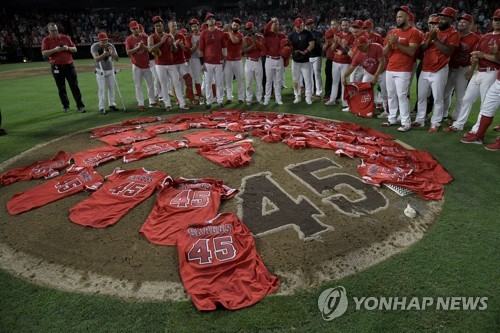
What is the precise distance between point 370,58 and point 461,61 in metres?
2.06

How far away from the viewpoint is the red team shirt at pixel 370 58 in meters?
8.38

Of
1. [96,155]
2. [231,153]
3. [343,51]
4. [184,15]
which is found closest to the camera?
[231,153]

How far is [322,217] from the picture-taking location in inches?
171

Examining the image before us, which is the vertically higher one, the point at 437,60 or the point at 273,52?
the point at 273,52

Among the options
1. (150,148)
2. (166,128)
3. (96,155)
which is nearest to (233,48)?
(166,128)

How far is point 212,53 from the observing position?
31.6ft

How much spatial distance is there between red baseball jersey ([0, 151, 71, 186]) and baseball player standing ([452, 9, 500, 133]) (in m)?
8.30

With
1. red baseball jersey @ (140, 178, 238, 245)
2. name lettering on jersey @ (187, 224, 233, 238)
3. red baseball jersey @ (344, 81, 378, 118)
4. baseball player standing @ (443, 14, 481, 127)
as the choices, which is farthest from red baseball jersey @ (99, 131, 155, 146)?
baseball player standing @ (443, 14, 481, 127)

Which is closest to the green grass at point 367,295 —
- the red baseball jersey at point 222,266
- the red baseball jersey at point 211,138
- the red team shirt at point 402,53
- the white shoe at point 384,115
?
the red baseball jersey at point 222,266

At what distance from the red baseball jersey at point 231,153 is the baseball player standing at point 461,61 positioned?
471 centimetres

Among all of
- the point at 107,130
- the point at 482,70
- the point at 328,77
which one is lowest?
the point at 107,130

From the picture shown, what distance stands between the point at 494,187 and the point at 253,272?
412 cm

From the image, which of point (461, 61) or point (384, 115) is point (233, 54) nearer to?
point (384, 115)

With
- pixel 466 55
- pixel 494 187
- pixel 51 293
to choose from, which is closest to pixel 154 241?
pixel 51 293
